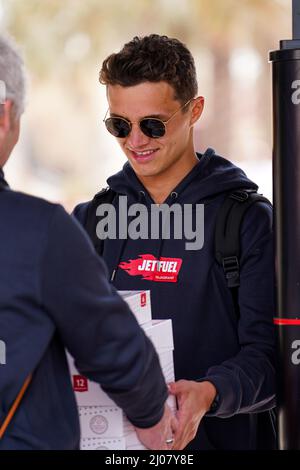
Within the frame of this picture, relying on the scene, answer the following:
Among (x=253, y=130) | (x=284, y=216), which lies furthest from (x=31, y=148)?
(x=284, y=216)

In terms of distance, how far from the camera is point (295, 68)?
2348 millimetres

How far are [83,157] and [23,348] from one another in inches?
223

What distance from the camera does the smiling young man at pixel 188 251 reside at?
8.83ft

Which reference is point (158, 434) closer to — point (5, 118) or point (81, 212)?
point (5, 118)

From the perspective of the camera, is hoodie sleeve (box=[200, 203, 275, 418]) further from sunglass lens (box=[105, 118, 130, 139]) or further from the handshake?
sunglass lens (box=[105, 118, 130, 139])

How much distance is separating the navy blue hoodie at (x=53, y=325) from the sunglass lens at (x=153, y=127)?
98 centimetres

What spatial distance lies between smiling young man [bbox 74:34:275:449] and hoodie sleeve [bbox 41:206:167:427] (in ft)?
2.09

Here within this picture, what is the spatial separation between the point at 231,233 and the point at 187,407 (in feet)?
1.93

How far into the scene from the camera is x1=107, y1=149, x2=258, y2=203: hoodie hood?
112 inches

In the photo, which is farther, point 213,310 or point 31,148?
point 31,148

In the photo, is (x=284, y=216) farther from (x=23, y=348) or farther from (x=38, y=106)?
(x=38, y=106)

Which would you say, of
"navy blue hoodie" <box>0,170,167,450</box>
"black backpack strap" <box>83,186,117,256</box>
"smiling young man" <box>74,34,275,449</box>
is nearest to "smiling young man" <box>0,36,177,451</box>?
"navy blue hoodie" <box>0,170,167,450</box>
